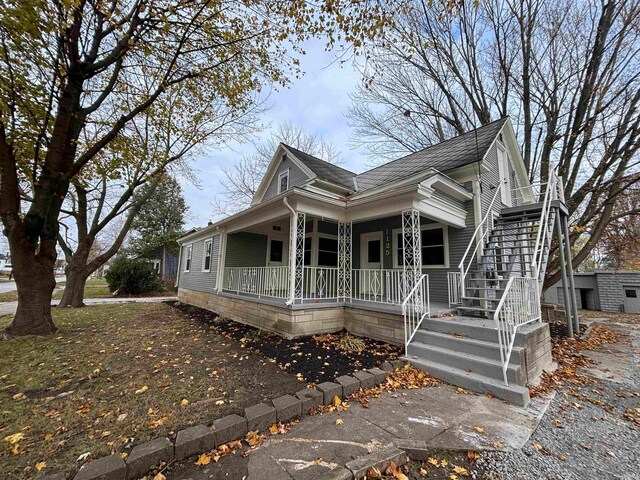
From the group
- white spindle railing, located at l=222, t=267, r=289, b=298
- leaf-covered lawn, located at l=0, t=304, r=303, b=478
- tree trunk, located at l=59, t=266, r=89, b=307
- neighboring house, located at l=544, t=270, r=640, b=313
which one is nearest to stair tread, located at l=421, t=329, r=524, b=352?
leaf-covered lawn, located at l=0, t=304, r=303, b=478

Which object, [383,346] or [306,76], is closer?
[383,346]

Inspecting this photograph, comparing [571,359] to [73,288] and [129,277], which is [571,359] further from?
[129,277]

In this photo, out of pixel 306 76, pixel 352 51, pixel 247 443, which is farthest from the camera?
pixel 306 76

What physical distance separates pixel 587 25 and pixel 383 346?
13.7 meters

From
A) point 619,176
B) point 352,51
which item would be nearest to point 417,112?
point 619,176

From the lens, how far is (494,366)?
376cm

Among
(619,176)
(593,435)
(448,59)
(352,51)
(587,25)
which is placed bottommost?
(593,435)

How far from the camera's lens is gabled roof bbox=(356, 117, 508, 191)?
7.67 metres

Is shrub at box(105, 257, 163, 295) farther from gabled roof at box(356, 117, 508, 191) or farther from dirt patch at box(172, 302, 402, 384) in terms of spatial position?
gabled roof at box(356, 117, 508, 191)

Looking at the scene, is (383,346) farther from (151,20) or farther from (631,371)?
(151,20)

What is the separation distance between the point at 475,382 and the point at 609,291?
17589 mm

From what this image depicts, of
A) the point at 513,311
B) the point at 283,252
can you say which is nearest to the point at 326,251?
the point at 283,252

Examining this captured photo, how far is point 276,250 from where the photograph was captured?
424 inches

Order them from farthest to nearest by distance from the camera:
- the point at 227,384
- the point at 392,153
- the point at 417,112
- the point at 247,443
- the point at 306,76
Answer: the point at 392,153, the point at 417,112, the point at 306,76, the point at 227,384, the point at 247,443
